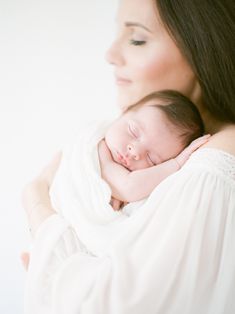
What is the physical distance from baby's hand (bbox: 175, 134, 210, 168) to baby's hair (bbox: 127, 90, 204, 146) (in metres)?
0.05

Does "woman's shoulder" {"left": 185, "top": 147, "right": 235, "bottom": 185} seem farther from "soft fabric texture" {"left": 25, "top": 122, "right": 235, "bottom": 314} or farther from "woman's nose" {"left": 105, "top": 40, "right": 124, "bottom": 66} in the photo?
"woman's nose" {"left": 105, "top": 40, "right": 124, "bottom": 66}

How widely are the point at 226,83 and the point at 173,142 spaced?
21cm

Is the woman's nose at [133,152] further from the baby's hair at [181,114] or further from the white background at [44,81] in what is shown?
the white background at [44,81]

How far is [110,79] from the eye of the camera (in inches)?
79.7

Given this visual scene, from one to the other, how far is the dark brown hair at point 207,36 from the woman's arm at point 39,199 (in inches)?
21.0

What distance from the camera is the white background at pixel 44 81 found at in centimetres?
200

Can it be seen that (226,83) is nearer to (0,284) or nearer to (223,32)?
(223,32)

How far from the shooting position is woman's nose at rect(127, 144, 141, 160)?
1.13 m

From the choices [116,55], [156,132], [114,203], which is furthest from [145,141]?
[116,55]

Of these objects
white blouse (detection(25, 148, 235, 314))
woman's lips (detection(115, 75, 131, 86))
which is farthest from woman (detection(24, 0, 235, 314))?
woman's lips (detection(115, 75, 131, 86))

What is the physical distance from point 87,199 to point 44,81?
105 centimetres

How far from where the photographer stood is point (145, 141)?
1133 millimetres

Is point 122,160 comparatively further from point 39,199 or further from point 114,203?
point 39,199

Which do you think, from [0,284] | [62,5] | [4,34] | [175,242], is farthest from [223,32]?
[0,284]
